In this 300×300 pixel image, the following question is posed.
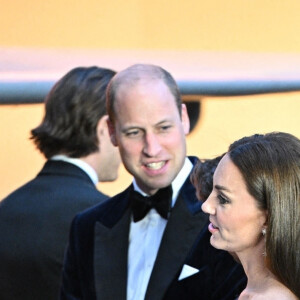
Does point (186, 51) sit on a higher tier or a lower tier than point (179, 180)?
higher

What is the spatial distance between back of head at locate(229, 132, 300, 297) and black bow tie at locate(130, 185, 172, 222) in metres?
0.85

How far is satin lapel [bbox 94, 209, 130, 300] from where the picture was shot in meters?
3.07

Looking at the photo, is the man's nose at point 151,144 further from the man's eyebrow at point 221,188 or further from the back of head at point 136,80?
the man's eyebrow at point 221,188

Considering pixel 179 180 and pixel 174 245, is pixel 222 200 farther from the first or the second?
pixel 179 180

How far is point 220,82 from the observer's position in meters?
5.36

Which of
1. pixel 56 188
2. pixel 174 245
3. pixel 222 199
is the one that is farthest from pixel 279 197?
pixel 56 188

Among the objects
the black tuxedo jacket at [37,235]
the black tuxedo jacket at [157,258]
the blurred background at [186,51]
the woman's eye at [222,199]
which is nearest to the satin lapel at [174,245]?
the black tuxedo jacket at [157,258]

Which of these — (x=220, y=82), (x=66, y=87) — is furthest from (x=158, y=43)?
(x=66, y=87)

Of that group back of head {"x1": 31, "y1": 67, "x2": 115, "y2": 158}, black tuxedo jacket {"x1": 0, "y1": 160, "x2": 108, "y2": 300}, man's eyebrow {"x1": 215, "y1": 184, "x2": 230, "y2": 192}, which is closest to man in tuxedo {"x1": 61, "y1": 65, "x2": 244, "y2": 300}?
black tuxedo jacket {"x1": 0, "y1": 160, "x2": 108, "y2": 300}

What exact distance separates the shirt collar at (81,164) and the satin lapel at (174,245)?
75 cm

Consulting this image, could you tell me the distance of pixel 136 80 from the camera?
3.22 m

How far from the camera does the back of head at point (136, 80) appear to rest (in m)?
3.22

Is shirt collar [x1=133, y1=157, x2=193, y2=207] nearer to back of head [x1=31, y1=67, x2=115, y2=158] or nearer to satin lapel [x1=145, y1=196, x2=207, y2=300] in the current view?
satin lapel [x1=145, y1=196, x2=207, y2=300]

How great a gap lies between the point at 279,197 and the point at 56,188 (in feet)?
5.35
